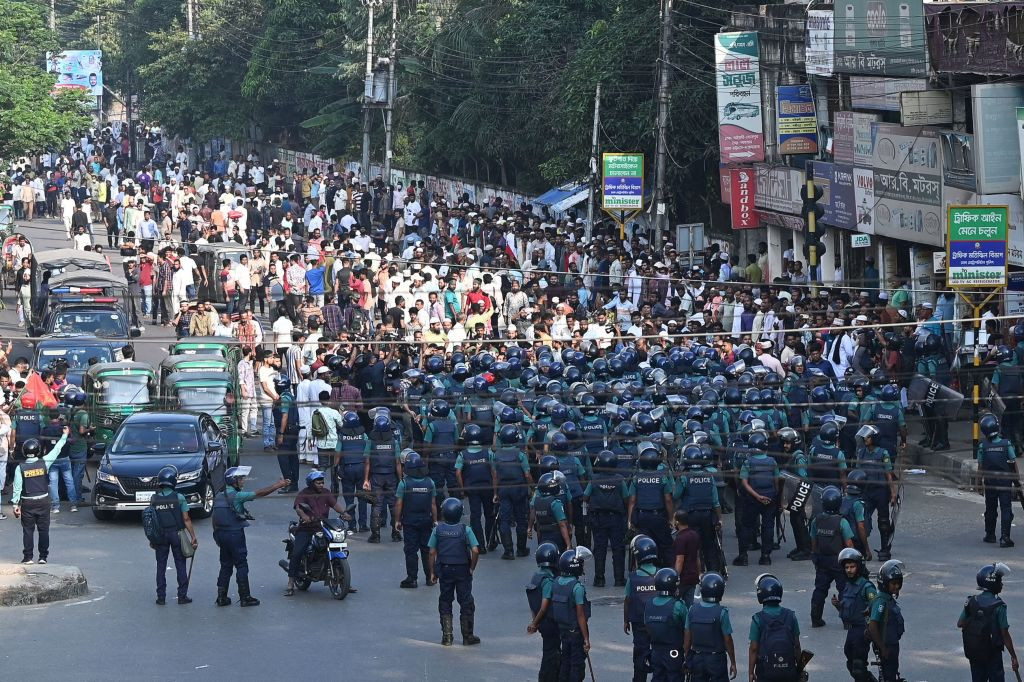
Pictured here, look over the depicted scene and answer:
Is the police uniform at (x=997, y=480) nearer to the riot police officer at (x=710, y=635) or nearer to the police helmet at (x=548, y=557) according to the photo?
the police helmet at (x=548, y=557)

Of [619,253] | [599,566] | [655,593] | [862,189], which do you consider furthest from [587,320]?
[655,593]

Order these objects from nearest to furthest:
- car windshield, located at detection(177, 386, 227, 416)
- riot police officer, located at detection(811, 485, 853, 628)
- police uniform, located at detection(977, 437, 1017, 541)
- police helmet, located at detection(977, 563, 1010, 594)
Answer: police helmet, located at detection(977, 563, 1010, 594), riot police officer, located at detection(811, 485, 853, 628), police uniform, located at detection(977, 437, 1017, 541), car windshield, located at detection(177, 386, 227, 416)

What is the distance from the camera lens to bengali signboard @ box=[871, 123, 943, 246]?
2823 centimetres

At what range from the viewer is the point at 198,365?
23703 millimetres

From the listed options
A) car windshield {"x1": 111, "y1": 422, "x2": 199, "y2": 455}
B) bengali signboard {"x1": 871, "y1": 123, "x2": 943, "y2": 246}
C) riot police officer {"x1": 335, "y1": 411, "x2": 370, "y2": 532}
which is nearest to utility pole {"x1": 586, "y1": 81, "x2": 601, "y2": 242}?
bengali signboard {"x1": 871, "y1": 123, "x2": 943, "y2": 246}

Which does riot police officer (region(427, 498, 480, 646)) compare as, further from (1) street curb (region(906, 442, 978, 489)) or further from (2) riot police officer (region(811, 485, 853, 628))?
(1) street curb (region(906, 442, 978, 489))

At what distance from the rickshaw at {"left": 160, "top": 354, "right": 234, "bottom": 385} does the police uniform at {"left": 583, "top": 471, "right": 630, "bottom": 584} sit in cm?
821

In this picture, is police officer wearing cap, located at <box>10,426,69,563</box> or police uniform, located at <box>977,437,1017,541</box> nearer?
police uniform, located at <box>977,437,1017,541</box>

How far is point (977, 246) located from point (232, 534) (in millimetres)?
10295

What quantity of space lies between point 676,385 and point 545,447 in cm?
302

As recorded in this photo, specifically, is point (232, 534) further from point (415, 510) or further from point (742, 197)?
point (742, 197)

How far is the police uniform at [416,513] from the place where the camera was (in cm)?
1636

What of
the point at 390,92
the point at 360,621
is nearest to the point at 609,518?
the point at 360,621

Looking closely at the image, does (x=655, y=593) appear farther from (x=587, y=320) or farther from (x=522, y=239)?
(x=522, y=239)
